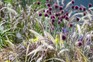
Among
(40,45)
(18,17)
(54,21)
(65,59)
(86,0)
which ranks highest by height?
(86,0)

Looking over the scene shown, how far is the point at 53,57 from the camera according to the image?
3410 millimetres

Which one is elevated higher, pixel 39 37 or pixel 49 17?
pixel 49 17

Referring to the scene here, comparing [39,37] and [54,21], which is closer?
[39,37]

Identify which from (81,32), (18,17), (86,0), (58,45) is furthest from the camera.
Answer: (86,0)

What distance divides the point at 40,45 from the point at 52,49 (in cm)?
16

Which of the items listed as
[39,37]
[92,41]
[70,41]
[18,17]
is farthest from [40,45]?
[18,17]

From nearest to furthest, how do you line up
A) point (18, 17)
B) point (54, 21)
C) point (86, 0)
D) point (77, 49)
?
point (77, 49) → point (54, 21) → point (18, 17) → point (86, 0)

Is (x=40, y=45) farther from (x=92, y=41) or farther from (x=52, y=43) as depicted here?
(x=92, y=41)

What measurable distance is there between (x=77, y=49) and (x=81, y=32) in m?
0.53

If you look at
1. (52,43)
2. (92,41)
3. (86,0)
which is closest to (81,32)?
(92,41)

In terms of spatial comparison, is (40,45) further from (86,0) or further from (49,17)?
(86,0)

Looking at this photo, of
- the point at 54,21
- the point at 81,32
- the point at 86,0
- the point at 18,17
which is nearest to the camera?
the point at 81,32

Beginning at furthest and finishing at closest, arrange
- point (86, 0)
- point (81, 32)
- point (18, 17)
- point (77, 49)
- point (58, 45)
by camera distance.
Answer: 1. point (86, 0)
2. point (18, 17)
3. point (81, 32)
4. point (58, 45)
5. point (77, 49)

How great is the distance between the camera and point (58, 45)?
3473 mm
